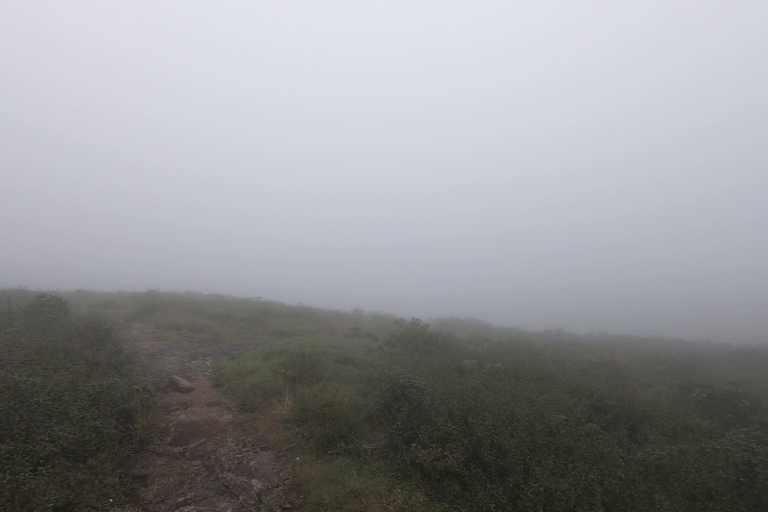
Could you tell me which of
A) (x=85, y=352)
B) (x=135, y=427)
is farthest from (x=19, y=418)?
(x=85, y=352)

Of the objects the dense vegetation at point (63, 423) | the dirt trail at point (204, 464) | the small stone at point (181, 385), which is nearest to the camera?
the dense vegetation at point (63, 423)

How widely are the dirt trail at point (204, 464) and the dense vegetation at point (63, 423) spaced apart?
1.14ft

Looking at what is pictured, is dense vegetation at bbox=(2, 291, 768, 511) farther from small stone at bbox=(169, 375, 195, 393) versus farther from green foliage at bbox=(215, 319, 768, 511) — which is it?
small stone at bbox=(169, 375, 195, 393)

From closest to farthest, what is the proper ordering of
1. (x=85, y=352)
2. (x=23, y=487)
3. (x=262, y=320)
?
(x=23, y=487), (x=85, y=352), (x=262, y=320)

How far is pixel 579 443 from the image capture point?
4.99m

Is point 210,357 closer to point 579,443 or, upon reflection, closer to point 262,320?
point 262,320

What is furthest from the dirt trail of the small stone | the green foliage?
the green foliage

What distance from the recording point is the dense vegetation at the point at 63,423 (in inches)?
137

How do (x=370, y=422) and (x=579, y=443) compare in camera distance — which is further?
(x=370, y=422)

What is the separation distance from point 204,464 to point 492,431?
13.7ft

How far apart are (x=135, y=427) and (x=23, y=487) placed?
1.67 m

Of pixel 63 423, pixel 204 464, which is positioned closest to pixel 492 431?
pixel 204 464

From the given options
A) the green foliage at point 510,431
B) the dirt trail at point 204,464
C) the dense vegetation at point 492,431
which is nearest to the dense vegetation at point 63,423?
the dense vegetation at point 492,431

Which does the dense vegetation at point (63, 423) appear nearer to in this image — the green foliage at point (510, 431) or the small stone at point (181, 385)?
the small stone at point (181, 385)
